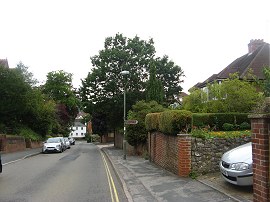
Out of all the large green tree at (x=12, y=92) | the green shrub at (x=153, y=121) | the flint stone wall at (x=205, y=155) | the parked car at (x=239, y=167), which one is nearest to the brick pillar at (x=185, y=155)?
the flint stone wall at (x=205, y=155)

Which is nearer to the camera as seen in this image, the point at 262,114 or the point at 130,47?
the point at 262,114

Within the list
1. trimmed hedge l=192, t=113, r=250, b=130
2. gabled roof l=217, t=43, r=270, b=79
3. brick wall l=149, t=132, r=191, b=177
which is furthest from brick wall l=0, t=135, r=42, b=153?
gabled roof l=217, t=43, r=270, b=79

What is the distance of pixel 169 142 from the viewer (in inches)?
534

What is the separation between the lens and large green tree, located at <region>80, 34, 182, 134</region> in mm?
32562

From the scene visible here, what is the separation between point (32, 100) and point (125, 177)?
2472 centimetres

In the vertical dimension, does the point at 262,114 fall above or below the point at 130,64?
below

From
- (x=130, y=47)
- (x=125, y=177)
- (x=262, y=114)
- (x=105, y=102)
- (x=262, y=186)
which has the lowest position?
(x=125, y=177)

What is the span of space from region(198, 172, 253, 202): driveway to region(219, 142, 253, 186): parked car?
10.1 inches

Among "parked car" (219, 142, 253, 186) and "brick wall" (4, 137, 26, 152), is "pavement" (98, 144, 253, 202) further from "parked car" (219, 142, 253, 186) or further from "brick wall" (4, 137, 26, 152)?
"brick wall" (4, 137, 26, 152)

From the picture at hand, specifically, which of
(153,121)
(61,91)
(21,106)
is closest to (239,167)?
(153,121)

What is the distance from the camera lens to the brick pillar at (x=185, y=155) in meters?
11.5

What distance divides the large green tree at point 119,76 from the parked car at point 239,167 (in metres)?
23.3

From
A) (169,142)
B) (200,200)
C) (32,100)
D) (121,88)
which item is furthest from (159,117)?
(32,100)

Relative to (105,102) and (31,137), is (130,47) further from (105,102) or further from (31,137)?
(31,137)
